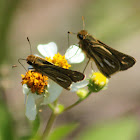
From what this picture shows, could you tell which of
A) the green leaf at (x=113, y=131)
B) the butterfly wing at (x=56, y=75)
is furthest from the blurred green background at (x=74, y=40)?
the butterfly wing at (x=56, y=75)

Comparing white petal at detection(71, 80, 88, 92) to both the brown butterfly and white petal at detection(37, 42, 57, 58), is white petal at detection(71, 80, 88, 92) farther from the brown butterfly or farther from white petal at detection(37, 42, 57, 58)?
white petal at detection(37, 42, 57, 58)

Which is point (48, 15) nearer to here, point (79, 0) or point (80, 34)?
point (79, 0)

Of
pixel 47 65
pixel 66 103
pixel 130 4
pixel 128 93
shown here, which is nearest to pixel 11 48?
pixel 66 103

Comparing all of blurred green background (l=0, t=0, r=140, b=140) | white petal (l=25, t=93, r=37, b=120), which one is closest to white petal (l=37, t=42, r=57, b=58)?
white petal (l=25, t=93, r=37, b=120)

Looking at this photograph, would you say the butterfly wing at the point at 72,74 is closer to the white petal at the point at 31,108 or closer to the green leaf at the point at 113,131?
the white petal at the point at 31,108

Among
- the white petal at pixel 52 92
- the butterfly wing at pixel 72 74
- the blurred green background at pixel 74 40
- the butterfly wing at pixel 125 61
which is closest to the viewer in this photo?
the butterfly wing at pixel 72 74

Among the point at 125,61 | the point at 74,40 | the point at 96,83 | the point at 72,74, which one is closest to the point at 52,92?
the point at 72,74

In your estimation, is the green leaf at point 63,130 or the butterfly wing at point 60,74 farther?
the green leaf at point 63,130
